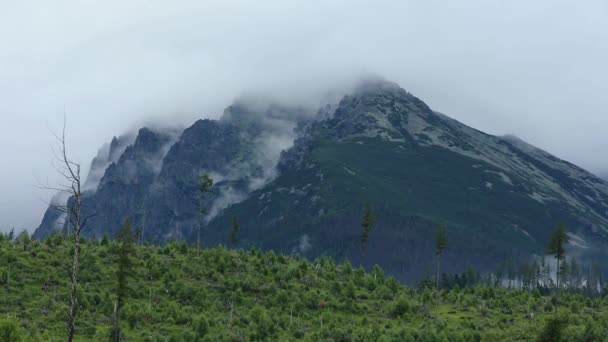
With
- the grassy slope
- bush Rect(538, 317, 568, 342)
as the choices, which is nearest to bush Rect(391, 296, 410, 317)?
the grassy slope

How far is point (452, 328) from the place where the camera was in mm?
97312

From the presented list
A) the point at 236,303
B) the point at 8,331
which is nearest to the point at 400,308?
the point at 236,303

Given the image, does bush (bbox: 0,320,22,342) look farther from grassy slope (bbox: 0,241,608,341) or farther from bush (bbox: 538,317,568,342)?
bush (bbox: 538,317,568,342)

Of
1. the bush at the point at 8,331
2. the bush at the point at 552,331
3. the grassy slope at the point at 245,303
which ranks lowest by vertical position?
the grassy slope at the point at 245,303

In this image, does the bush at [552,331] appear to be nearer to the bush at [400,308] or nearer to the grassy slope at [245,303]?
the grassy slope at [245,303]

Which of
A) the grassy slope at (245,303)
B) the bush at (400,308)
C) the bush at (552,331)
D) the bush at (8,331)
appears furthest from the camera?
the bush at (400,308)

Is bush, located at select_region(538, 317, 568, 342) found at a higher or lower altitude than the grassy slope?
higher

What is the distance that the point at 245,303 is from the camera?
102750 millimetres

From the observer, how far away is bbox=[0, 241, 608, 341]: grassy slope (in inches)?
3430

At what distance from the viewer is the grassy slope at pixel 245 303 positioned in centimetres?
8712

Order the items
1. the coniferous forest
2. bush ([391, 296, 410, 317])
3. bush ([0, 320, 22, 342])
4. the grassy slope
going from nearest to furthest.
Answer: bush ([0, 320, 22, 342]) → the coniferous forest → the grassy slope → bush ([391, 296, 410, 317])

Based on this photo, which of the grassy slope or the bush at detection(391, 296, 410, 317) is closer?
the grassy slope

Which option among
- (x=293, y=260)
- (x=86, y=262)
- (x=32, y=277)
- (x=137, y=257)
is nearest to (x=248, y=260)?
(x=293, y=260)

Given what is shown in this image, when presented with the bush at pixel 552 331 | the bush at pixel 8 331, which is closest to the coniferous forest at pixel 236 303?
the bush at pixel 552 331
